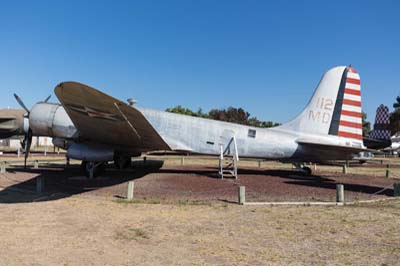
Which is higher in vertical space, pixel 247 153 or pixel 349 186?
pixel 247 153

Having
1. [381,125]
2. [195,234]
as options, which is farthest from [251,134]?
[381,125]

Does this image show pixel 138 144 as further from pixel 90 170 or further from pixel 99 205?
pixel 99 205

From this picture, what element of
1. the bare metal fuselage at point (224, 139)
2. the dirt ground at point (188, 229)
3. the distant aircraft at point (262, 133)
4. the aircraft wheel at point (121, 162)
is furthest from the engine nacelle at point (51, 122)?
the dirt ground at point (188, 229)

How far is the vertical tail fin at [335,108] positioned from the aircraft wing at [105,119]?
24.0 feet

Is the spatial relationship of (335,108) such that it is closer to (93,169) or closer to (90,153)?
(90,153)

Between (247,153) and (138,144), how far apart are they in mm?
5277

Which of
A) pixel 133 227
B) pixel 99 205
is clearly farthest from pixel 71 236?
pixel 99 205

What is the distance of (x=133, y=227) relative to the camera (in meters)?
7.06

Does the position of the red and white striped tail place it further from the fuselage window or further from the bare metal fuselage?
the fuselage window

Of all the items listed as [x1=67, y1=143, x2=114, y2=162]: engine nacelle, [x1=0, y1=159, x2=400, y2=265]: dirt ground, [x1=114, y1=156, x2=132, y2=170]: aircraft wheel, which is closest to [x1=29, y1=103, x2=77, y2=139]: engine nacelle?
[x1=67, y1=143, x2=114, y2=162]: engine nacelle

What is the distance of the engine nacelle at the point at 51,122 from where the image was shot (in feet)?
49.9

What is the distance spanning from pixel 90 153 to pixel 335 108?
11.6 metres

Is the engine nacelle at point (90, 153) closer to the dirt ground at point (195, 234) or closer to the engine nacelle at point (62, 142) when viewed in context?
the engine nacelle at point (62, 142)

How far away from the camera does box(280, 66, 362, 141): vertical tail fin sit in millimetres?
16141
